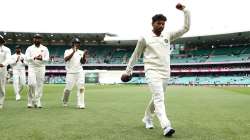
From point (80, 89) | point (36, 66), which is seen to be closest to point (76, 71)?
point (80, 89)

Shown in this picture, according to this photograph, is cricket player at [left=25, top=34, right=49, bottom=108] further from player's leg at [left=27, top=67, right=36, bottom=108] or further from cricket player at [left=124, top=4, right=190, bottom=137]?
cricket player at [left=124, top=4, right=190, bottom=137]

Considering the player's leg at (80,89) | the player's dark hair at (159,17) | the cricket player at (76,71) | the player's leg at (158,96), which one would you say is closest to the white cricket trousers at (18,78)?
the cricket player at (76,71)

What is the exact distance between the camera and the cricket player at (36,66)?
42.4 ft

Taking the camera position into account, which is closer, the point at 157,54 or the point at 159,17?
the point at 159,17

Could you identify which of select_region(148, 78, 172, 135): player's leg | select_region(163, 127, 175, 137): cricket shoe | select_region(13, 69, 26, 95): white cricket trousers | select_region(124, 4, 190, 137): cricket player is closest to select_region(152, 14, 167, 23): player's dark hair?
select_region(124, 4, 190, 137): cricket player

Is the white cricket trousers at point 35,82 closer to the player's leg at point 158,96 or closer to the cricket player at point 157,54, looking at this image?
the cricket player at point 157,54

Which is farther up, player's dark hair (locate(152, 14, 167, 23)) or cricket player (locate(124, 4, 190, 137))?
player's dark hair (locate(152, 14, 167, 23))

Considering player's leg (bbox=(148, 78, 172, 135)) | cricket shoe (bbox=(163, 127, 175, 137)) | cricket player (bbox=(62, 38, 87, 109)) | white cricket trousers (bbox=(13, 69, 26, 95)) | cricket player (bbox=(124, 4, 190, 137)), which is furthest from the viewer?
white cricket trousers (bbox=(13, 69, 26, 95))

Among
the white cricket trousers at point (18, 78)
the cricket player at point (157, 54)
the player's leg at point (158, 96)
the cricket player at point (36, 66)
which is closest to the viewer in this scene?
the player's leg at point (158, 96)

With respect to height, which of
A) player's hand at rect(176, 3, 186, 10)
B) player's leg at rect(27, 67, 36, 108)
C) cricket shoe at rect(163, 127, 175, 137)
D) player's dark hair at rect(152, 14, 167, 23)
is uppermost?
player's hand at rect(176, 3, 186, 10)

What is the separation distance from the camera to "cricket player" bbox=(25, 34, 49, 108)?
1293 centimetres

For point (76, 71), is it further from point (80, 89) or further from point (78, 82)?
point (80, 89)

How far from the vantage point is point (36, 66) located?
1309cm

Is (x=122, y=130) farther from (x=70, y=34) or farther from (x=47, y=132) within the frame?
(x=70, y=34)
